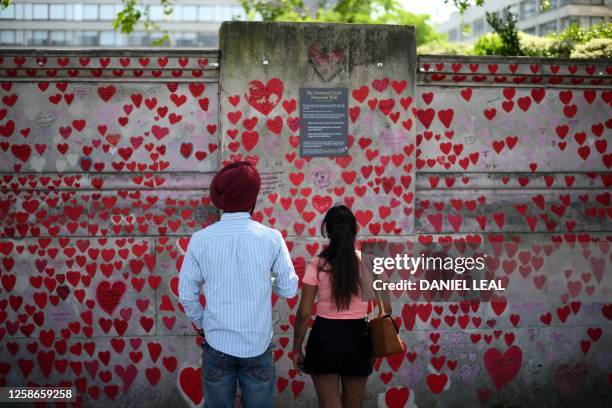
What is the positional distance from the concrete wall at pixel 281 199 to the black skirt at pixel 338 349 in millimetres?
1606

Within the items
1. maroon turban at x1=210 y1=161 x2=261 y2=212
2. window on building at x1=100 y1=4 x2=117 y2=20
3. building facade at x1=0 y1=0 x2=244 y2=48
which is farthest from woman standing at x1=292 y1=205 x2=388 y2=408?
window on building at x1=100 y1=4 x2=117 y2=20

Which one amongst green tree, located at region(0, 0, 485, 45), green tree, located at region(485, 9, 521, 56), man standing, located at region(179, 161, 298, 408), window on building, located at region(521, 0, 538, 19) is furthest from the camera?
window on building, located at region(521, 0, 538, 19)

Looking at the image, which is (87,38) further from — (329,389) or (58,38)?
(329,389)

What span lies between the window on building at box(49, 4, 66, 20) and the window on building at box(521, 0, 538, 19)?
37063mm

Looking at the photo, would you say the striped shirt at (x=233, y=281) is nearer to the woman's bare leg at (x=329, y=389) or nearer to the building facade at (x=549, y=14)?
the woman's bare leg at (x=329, y=389)

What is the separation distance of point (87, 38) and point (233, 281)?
2167 inches

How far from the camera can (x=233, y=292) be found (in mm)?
3811

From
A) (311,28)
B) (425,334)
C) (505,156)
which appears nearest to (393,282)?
(425,334)

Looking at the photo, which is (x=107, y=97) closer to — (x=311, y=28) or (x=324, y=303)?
(x=311, y=28)

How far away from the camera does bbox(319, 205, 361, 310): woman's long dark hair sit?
14.3 feet

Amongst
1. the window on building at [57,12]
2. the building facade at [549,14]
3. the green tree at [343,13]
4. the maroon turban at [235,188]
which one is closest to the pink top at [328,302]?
the maroon turban at [235,188]

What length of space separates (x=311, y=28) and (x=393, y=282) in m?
2.36

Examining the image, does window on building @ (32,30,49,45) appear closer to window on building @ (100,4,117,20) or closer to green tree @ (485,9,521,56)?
window on building @ (100,4,117,20)

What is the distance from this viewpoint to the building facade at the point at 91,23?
5350 centimetres
